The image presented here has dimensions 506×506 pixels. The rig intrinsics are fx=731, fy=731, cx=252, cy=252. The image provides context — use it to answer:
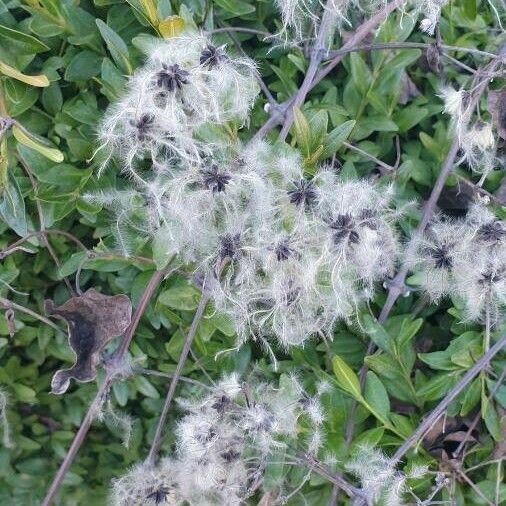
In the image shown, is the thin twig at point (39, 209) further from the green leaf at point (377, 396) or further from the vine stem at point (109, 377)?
the green leaf at point (377, 396)

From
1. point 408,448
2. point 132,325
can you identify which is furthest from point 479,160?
point 132,325

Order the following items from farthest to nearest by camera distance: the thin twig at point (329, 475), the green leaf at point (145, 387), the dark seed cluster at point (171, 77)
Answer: the green leaf at point (145, 387) → the thin twig at point (329, 475) → the dark seed cluster at point (171, 77)

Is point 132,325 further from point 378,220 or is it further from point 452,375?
point 452,375

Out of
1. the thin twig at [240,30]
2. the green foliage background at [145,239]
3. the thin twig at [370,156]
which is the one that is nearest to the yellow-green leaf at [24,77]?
the green foliage background at [145,239]

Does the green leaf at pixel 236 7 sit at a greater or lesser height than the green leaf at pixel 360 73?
greater

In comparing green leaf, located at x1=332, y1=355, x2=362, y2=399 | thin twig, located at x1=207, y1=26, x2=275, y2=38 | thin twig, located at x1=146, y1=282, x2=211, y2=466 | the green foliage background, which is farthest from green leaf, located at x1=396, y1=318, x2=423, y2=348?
thin twig, located at x1=207, y1=26, x2=275, y2=38

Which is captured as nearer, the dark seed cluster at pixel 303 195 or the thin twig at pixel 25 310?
the dark seed cluster at pixel 303 195

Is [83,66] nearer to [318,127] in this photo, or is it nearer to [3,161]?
[3,161]
